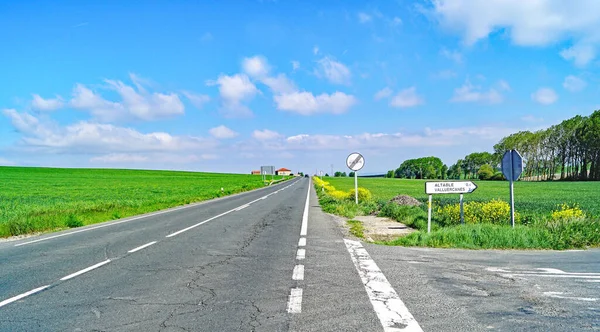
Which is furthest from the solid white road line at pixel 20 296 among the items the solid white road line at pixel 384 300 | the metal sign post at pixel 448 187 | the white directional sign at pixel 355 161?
the white directional sign at pixel 355 161

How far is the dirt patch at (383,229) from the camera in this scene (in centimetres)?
1073

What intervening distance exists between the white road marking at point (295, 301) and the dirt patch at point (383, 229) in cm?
525

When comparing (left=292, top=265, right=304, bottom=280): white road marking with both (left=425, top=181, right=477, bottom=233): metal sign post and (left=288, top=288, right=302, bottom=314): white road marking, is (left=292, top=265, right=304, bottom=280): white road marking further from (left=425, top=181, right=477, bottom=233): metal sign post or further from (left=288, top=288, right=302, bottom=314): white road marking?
(left=425, top=181, right=477, bottom=233): metal sign post

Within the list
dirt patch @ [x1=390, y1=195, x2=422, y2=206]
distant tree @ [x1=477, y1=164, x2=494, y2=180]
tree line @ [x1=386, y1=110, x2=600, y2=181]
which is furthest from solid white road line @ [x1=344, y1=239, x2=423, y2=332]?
distant tree @ [x1=477, y1=164, x2=494, y2=180]

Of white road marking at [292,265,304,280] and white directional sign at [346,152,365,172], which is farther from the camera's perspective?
white directional sign at [346,152,365,172]

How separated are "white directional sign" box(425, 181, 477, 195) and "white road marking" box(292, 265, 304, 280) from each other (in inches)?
211

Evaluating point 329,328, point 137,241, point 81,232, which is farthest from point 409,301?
point 81,232

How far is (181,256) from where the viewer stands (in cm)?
815

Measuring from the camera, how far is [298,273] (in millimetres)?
6324

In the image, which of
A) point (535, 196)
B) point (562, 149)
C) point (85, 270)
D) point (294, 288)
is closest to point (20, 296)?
point (85, 270)

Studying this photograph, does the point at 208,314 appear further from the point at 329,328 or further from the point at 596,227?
the point at 596,227

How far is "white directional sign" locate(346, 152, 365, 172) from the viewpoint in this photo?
19.3 m

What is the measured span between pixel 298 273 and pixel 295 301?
1494mm

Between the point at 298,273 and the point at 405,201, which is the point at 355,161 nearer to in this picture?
the point at 405,201
